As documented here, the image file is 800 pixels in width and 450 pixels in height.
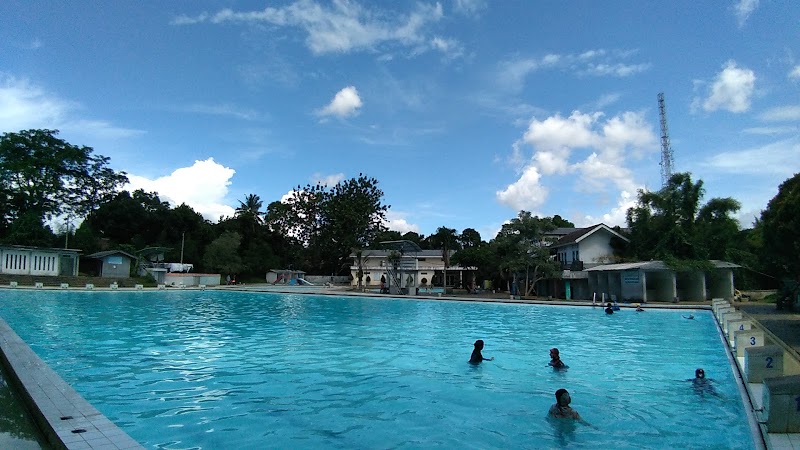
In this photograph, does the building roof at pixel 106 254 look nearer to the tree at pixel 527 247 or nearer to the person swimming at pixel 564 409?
the tree at pixel 527 247

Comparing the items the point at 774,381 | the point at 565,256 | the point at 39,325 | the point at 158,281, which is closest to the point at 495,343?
the point at 774,381

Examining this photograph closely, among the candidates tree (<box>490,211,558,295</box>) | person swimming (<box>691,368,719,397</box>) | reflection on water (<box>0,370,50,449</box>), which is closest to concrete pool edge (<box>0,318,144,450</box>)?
reflection on water (<box>0,370,50,449</box>)

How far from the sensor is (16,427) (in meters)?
5.76

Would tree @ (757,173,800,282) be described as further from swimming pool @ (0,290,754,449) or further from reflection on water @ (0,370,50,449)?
reflection on water @ (0,370,50,449)

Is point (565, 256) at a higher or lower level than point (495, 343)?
higher

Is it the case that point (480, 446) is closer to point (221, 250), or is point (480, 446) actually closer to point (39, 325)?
point (39, 325)

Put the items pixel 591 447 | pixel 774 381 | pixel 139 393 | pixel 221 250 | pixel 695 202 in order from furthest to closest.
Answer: pixel 221 250
pixel 695 202
pixel 139 393
pixel 591 447
pixel 774 381

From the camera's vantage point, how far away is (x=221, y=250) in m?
59.1

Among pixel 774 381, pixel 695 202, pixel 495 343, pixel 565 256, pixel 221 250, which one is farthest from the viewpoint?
pixel 221 250

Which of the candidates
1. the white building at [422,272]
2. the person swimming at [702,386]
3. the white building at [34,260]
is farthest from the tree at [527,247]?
the white building at [34,260]

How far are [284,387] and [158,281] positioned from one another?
151 feet

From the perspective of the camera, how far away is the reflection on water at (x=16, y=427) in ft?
17.2

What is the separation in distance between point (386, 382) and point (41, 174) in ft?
177

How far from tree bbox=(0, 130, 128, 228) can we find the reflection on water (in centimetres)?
5114
